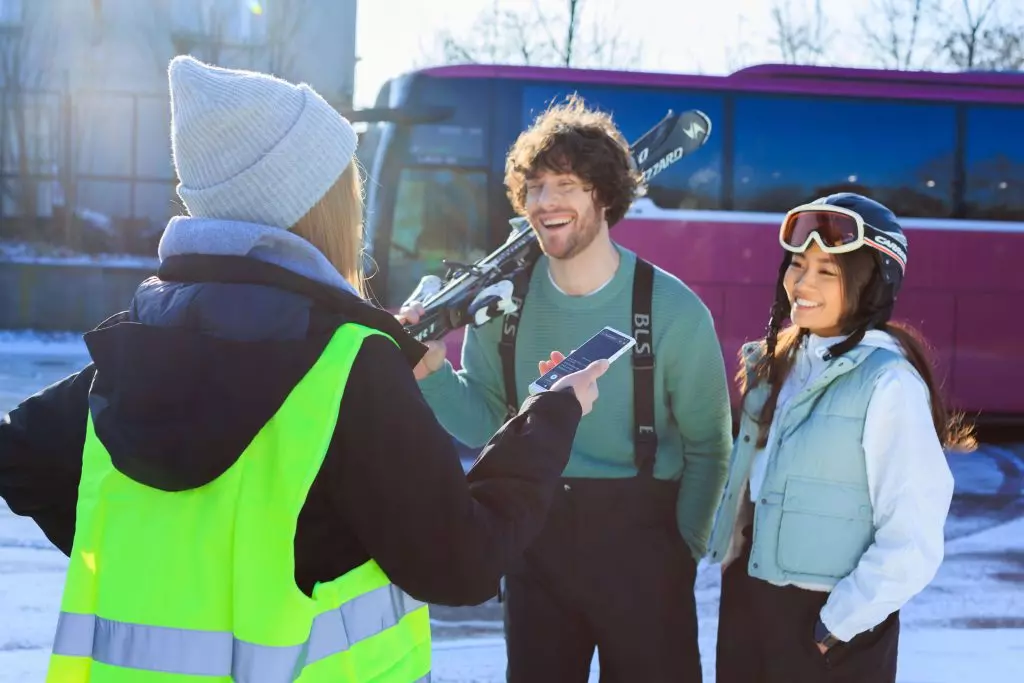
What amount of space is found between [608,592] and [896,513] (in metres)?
0.74

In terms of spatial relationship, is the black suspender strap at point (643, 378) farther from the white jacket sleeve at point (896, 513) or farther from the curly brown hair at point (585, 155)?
the white jacket sleeve at point (896, 513)

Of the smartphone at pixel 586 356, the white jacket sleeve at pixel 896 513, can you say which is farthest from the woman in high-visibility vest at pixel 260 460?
the white jacket sleeve at pixel 896 513

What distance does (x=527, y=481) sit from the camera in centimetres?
161

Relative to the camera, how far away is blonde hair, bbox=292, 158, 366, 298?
61.7 inches

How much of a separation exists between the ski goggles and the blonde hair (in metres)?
1.29

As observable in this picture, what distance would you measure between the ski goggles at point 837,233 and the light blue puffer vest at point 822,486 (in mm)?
238

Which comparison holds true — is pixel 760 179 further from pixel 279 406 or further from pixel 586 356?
pixel 279 406

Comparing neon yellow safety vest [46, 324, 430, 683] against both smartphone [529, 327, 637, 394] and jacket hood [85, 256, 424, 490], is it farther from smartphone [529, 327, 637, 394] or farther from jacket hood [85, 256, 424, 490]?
smartphone [529, 327, 637, 394]

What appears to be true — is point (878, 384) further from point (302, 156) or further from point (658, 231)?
point (658, 231)

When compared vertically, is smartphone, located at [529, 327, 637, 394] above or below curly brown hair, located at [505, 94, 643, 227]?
below

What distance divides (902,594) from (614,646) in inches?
28.6

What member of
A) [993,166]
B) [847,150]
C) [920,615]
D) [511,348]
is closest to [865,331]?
[511,348]

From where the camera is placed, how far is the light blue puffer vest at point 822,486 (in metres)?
2.32

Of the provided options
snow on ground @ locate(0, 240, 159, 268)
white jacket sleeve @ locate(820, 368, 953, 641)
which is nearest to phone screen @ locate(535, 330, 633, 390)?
white jacket sleeve @ locate(820, 368, 953, 641)
